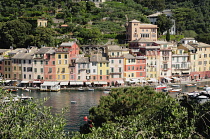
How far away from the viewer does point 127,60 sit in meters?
60.1

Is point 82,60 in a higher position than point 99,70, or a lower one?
higher

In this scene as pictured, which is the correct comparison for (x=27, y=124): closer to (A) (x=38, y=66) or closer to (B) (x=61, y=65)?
(B) (x=61, y=65)

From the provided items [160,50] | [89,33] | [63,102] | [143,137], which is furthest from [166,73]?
[143,137]

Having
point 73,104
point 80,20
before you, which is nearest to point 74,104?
point 73,104

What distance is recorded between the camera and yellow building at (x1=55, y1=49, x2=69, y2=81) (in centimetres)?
5778

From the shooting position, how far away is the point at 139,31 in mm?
73125

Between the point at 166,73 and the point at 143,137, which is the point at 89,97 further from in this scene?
the point at 143,137

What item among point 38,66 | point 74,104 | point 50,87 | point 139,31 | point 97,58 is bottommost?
point 74,104

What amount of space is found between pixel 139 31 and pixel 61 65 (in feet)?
67.2

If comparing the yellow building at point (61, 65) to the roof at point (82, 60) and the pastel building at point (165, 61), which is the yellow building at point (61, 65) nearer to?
the roof at point (82, 60)

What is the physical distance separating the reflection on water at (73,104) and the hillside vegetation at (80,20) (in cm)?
1640

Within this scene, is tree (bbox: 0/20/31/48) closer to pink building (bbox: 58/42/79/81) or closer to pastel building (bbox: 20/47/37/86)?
pastel building (bbox: 20/47/37/86)

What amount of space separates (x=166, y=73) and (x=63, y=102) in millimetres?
22220

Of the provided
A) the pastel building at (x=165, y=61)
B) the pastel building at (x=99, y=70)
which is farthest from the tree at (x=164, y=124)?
the pastel building at (x=165, y=61)
